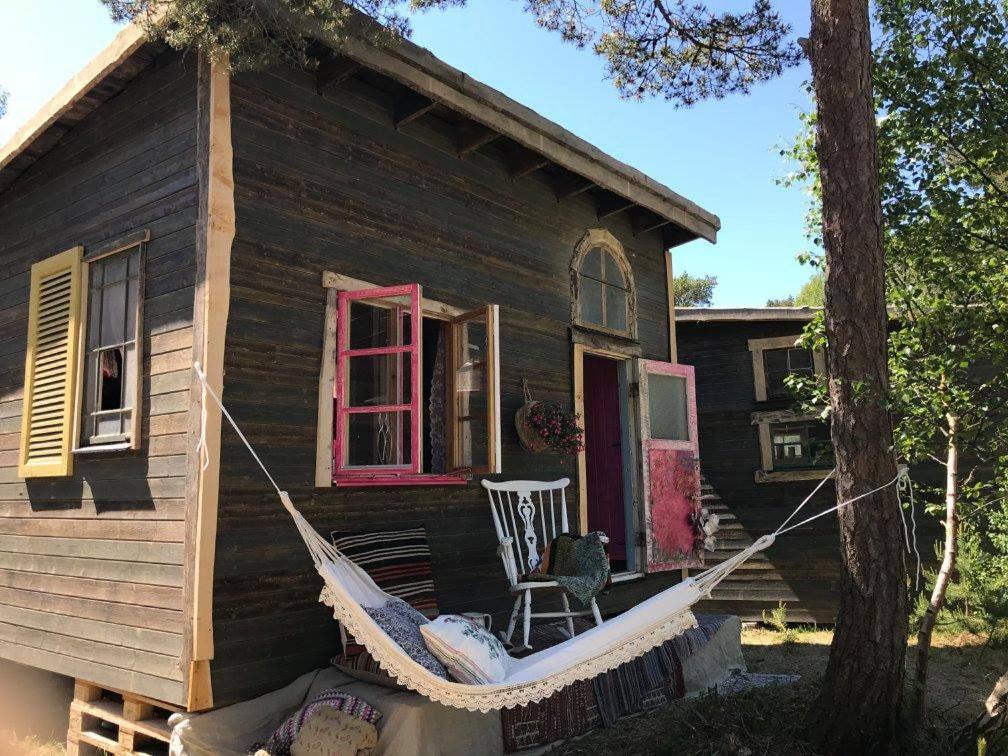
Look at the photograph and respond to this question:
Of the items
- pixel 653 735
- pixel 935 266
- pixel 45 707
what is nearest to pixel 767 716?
pixel 653 735

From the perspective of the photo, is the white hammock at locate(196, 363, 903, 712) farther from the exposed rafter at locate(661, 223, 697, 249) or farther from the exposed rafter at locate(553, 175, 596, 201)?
the exposed rafter at locate(661, 223, 697, 249)

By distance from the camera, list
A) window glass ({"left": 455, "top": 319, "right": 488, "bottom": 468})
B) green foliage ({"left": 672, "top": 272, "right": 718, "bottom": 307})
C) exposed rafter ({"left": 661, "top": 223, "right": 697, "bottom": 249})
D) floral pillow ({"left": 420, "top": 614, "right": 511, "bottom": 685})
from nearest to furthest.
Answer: floral pillow ({"left": 420, "top": 614, "right": 511, "bottom": 685}) → window glass ({"left": 455, "top": 319, "right": 488, "bottom": 468}) → exposed rafter ({"left": 661, "top": 223, "right": 697, "bottom": 249}) → green foliage ({"left": 672, "top": 272, "right": 718, "bottom": 307})

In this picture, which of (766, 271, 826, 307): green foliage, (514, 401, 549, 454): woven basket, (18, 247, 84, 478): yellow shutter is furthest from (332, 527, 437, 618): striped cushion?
(766, 271, 826, 307): green foliage

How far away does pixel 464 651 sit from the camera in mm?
3229

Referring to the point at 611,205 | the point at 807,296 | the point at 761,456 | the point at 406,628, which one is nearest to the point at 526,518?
the point at 406,628

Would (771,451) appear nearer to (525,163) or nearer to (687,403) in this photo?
(687,403)

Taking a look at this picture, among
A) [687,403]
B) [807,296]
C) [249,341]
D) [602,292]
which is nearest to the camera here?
[249,341]

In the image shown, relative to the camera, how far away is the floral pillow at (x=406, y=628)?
3.20 m

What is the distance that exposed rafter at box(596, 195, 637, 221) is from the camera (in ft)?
20.2

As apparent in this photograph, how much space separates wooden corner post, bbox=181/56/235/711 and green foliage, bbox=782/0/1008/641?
3.07 m

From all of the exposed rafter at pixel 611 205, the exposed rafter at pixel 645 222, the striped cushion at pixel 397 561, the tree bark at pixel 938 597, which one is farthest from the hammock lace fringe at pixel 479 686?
the exposed rafter at pixel 645 222

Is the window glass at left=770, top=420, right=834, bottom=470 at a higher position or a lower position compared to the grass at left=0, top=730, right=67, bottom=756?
higher

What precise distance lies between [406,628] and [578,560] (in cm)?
145

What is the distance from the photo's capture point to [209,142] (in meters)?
3.68
